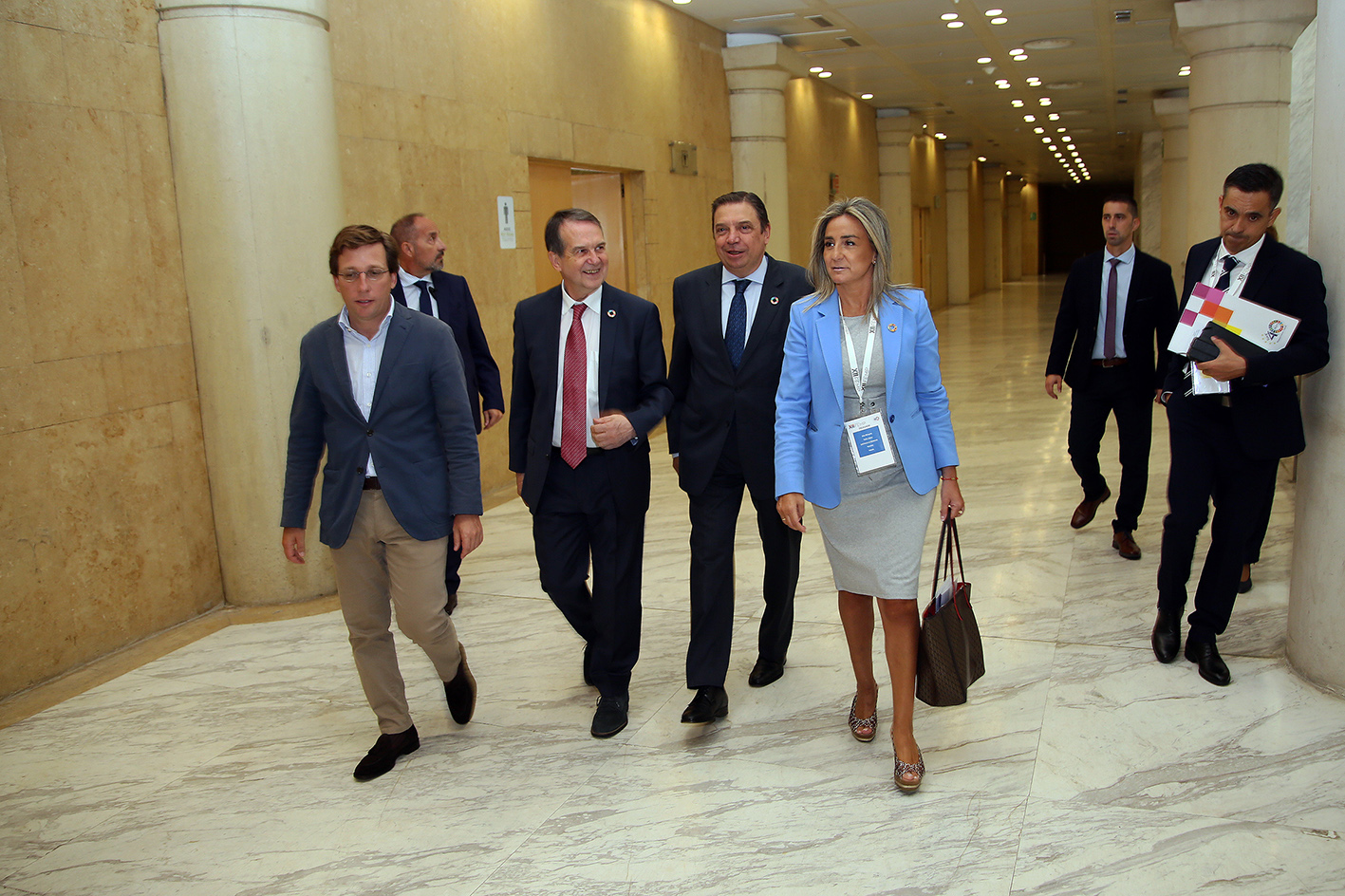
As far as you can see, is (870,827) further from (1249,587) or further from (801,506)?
(1249,587)

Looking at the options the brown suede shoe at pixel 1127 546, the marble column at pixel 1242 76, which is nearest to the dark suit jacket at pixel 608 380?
the brown suede shoe at pixel 1127 546

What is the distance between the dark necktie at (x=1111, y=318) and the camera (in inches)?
211

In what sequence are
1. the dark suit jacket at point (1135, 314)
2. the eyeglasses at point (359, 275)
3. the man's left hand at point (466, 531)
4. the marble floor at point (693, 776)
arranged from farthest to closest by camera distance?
the dark suit jacket at point (1135, 314), the man's left hand at point (466, 531), the eyeglasses at point (359, 275), the marble floor at point (693, 776)

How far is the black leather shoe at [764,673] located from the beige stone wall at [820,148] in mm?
10620

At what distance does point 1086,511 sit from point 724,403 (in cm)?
322

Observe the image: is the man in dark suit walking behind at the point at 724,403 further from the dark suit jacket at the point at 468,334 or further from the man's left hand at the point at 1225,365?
the dark suit jacket at the point at 468,334

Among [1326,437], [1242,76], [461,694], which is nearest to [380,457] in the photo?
[461,694]

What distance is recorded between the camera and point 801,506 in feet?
10.4

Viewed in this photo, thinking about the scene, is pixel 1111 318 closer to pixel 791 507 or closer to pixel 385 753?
pixel 791 507

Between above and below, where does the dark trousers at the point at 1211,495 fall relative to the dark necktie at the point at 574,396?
below

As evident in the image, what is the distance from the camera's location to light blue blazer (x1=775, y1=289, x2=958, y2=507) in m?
3.10

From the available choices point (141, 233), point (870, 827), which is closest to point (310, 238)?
point (141, 233)

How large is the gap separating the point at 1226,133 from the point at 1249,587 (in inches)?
262

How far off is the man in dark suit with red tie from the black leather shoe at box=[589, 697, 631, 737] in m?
2.09
